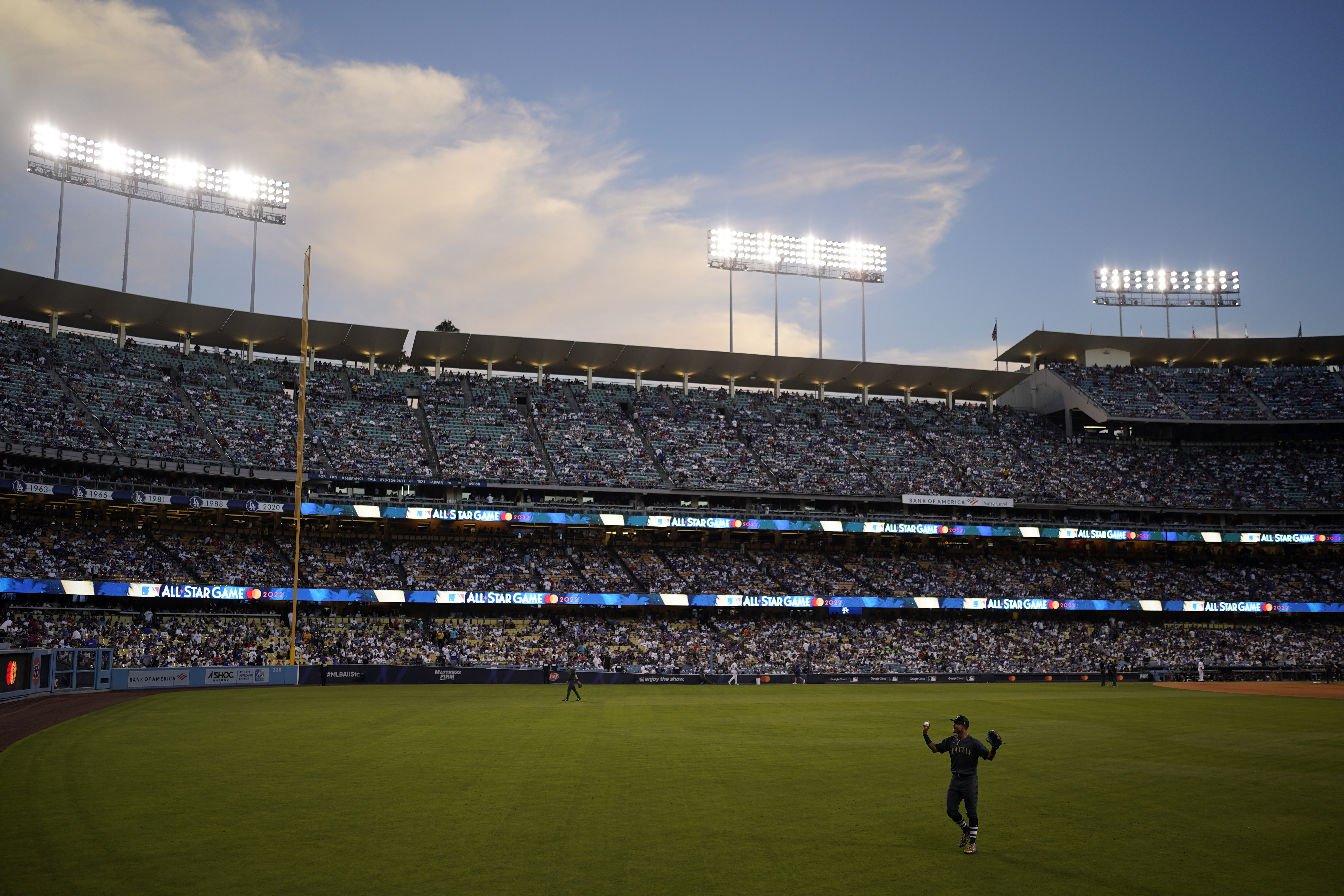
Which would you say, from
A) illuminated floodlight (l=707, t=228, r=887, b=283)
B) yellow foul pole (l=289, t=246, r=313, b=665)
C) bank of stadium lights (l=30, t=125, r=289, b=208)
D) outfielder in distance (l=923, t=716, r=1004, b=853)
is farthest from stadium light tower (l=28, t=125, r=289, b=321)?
outfielder in distance (l=923, t=716, r=1004, b=853)

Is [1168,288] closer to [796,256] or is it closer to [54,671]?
[796,256]

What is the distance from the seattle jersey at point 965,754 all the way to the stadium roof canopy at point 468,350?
62187 millimetres

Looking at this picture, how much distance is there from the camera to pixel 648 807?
1468 centimetres

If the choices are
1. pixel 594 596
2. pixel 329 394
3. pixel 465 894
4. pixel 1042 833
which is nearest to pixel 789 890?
pixel 465 894

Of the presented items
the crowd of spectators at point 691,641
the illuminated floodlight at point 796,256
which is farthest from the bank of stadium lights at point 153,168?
the illuminated floodlight at point 796,256

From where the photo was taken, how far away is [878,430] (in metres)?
78.6

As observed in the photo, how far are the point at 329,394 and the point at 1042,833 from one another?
62.9 m

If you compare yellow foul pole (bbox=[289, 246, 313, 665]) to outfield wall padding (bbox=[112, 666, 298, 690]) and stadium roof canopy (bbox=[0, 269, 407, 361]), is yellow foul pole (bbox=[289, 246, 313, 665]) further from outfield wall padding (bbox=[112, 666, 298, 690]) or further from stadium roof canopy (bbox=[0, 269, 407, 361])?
stadium roof canopy (bbox=[0, 269, 407, 361])

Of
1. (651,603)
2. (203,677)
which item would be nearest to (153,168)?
(203,677)

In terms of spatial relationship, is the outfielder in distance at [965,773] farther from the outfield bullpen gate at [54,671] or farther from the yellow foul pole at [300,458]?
the yellow foul pole at [300,458]

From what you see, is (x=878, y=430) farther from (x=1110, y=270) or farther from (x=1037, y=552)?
(x=1110, y=270)

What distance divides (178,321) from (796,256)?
1921 inches

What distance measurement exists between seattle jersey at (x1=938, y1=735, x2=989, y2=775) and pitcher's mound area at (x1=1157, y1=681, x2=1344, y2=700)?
121 ft

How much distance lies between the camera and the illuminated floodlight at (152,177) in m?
57.8
